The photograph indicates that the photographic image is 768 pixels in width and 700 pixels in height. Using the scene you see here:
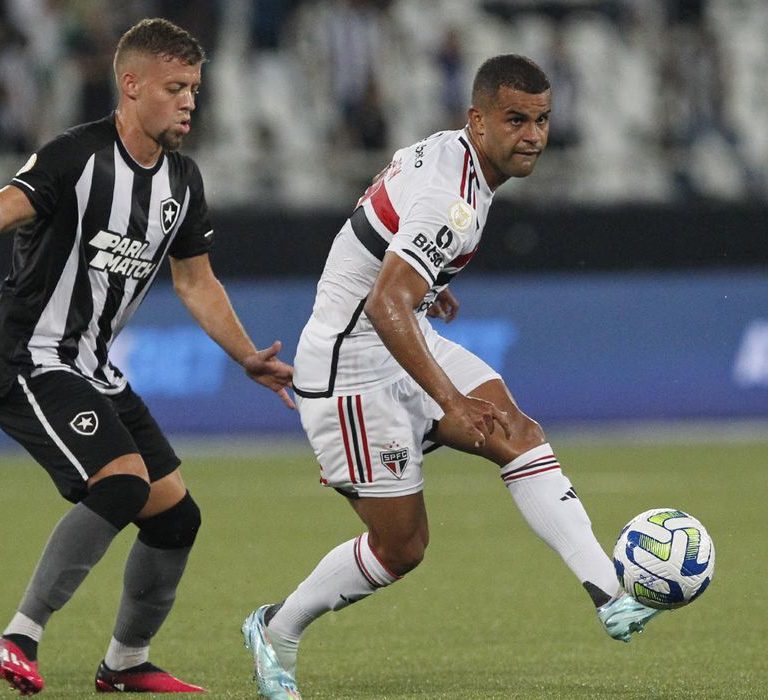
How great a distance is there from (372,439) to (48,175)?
1.36 metres

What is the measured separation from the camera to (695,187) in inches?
640

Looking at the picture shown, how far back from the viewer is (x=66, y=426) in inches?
213

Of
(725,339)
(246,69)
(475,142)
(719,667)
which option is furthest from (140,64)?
(246,69)

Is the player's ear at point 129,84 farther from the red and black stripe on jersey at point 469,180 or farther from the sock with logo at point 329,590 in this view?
the sock with logo at point 329,590

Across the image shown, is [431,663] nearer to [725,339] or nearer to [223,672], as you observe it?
[223,672]

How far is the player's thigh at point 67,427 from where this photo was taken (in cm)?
541

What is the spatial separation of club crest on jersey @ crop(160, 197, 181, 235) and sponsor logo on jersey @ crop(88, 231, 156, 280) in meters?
0.12

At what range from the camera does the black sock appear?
534 centimetres

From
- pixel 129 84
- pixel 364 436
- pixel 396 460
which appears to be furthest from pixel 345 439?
pixel 129 84

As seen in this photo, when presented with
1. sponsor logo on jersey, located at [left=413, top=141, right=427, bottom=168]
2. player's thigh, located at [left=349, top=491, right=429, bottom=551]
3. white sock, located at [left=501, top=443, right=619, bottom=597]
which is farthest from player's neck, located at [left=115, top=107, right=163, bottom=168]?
white sock, located at [left=501, top=443, right=619, bottom=597]

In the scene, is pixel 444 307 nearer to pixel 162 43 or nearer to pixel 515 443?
pixel 515 443

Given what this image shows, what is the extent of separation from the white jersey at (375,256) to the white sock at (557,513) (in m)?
0.55

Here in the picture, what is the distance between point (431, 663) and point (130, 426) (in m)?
1.45

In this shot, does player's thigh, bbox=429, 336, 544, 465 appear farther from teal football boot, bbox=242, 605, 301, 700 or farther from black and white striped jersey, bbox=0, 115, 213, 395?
black and white striped jersey, bbox=0, 115, 213, 395
